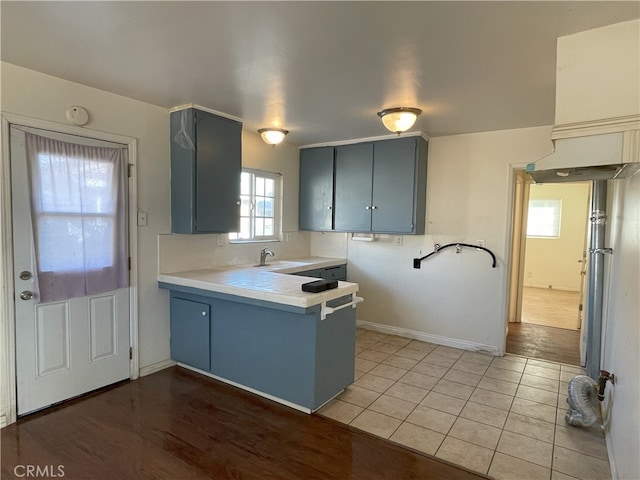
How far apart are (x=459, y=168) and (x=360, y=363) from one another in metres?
2.33

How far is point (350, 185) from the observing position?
4406 mm

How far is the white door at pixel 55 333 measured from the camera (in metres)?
2.41

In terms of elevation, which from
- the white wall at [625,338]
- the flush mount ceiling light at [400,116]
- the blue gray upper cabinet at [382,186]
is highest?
the flush mount ceiling light at [400,116]

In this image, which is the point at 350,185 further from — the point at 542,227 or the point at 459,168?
the point at 542,227

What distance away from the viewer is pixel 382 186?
4180 millimetres

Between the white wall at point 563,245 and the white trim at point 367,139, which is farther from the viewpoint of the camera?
the white wall at point 563,245

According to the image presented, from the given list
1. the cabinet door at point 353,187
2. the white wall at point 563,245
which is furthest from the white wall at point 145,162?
the white wall at point 563,245

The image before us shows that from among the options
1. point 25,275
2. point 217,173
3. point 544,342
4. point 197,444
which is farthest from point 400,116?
point 544,342

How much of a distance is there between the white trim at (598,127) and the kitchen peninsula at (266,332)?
5.44 feet

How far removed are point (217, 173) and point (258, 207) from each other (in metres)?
1.02

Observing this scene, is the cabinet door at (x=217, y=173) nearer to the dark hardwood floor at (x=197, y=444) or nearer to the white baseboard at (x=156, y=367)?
the white baseboard at (x=156, y=367)

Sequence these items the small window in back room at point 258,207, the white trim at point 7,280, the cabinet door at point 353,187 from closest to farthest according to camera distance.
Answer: the white trim at point 7,280
the small window in back room at point 258,207
the cabinet door at point 353,187

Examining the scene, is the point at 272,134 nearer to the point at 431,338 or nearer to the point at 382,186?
the point at 382,186

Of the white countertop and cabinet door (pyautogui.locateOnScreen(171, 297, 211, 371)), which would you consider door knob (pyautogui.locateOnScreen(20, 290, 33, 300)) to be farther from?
cabinet door (pyautogui.locateOnScreen(171, 297, 211, 371))
